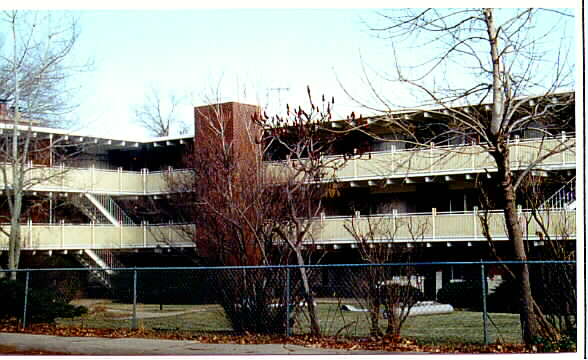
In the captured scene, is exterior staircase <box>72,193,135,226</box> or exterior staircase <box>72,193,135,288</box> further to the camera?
exterior staircase <box>72,193,135,226</box>

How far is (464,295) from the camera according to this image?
25016 millimetres

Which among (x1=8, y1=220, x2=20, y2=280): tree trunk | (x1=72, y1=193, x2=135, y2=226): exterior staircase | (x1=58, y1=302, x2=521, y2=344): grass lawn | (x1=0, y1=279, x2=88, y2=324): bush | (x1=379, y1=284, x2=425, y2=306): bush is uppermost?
(x1=72, y1=193, x2=135, y2=226): exterior staircase

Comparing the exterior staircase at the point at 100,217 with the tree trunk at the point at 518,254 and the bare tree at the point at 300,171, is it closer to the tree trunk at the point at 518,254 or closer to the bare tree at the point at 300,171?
the bare tree at the point at 300,171

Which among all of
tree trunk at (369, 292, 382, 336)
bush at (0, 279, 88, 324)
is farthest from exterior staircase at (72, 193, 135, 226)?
tree trunk at (369, 292, 382, 336)

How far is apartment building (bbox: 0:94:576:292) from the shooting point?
27.9m

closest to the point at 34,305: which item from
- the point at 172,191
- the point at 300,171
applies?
the point at 300,171

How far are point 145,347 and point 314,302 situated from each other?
10.2 ft

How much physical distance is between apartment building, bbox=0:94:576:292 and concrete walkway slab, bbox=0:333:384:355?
32.7 feet

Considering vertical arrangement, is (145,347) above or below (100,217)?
below

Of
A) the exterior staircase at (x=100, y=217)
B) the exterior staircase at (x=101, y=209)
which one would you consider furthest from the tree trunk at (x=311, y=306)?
the exterior staircase at (x=101, y=209)

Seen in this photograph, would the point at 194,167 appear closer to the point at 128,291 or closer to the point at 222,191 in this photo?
the point at 128,291

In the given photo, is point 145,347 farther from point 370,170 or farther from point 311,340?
point 370,170

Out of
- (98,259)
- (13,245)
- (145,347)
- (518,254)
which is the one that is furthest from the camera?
(98,259)

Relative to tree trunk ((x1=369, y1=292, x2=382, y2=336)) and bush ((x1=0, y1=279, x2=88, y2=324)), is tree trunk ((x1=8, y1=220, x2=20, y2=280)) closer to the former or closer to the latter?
bush ((x1=0, y1=279, x2=88, y2=324))
